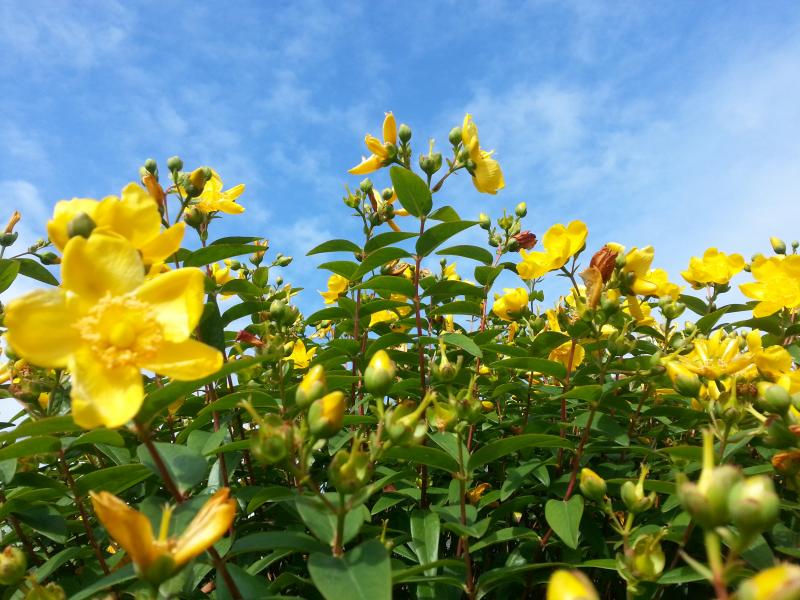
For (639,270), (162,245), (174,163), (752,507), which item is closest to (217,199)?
(174,163)

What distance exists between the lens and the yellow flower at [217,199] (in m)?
2.44

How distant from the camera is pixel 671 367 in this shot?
68.3 inches

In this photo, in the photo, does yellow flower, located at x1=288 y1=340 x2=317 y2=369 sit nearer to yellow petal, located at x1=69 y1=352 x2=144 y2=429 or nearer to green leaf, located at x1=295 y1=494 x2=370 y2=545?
green leaf, located at x1=295 y1=494 x2=370 y2=545

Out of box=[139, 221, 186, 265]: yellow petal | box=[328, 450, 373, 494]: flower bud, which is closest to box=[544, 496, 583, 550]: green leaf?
box=[328, 450, 373, 494]: flower bud

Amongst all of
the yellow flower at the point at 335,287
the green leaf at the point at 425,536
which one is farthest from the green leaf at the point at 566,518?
the yellow flower at the point at 335,287

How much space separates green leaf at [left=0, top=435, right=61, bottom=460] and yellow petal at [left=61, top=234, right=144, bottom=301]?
0.45 meters

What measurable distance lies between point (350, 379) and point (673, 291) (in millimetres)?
1420

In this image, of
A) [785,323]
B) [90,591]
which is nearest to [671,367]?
[785,323]

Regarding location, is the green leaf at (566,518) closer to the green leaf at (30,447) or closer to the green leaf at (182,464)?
the green leaf at (182,464)

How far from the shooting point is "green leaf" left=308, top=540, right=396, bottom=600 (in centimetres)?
99

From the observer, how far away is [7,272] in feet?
7.17

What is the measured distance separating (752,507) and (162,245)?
3.83 ft

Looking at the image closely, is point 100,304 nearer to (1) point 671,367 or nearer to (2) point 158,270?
(2) point 158,270

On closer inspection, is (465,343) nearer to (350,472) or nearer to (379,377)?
(379,377)
